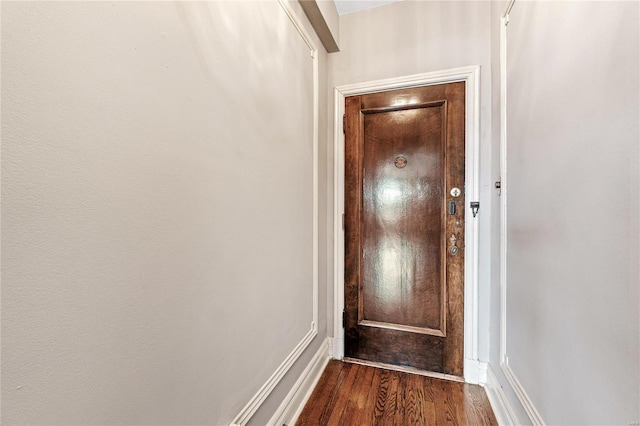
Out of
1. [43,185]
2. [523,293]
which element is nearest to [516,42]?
[523,293]

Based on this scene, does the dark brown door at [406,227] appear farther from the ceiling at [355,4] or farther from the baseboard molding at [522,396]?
the ceiling at [355,4]

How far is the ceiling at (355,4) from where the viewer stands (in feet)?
6.51

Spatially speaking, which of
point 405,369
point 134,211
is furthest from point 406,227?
point 134,211

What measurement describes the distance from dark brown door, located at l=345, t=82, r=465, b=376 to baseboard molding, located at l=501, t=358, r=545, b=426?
438 mm

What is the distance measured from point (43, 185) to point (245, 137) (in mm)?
682

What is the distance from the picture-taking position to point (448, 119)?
185cm

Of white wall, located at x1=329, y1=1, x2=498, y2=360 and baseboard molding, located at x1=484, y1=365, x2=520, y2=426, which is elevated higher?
white wall, located at x1=329, y1=1, x2=498, y2=360

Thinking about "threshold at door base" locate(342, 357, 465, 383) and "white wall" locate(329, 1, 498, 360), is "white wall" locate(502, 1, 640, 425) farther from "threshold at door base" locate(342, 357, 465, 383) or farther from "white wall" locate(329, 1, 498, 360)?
"threshold at door base" locate(342, 357, 465, 383)

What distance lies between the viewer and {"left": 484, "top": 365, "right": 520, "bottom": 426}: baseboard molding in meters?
1.33

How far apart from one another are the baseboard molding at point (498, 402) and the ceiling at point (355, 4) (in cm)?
267

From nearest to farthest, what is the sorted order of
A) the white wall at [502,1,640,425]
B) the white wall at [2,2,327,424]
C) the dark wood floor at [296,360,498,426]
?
the white wall at [2,2,327,424] → the white wall at [502,1,640,425] → the dark wood floor at [296,360,498,426]

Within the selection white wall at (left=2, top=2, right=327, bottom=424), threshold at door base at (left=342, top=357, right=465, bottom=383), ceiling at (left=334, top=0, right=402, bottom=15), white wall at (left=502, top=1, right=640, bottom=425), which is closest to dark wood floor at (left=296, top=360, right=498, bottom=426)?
threshold at door base at (left=342, top=357, right=465, bottom=383)

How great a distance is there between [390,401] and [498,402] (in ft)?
1.95

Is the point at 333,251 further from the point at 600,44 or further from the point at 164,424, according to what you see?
the point at 600,44
